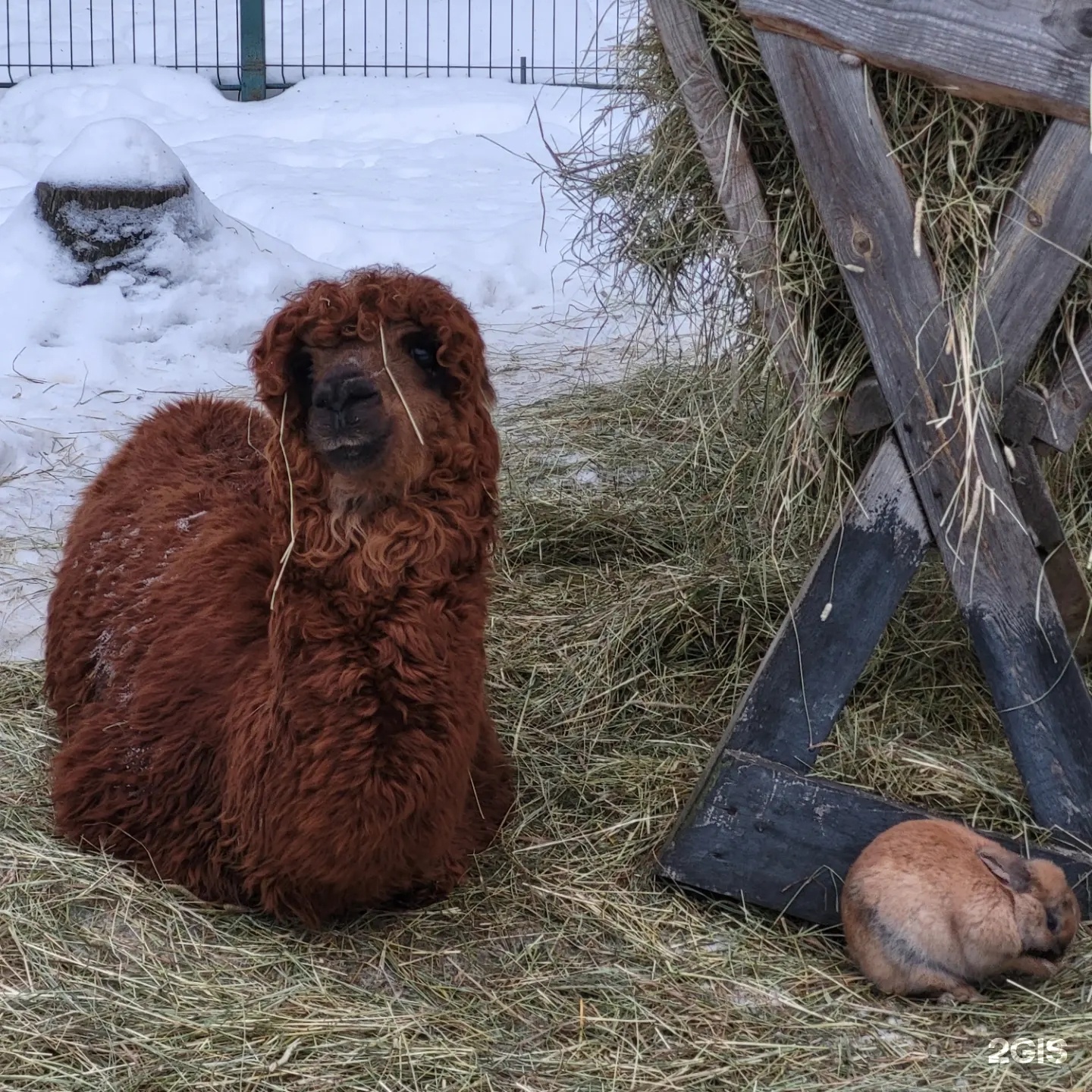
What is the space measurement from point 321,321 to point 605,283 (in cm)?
537

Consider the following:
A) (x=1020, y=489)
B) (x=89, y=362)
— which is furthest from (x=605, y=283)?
(x=1020, y=489)

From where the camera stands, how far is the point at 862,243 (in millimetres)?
3391

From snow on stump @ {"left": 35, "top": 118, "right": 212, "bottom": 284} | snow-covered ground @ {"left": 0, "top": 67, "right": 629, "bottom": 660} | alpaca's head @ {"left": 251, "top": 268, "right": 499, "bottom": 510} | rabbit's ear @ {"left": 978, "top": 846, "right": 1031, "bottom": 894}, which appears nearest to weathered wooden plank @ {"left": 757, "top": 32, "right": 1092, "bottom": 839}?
rabbit's ear @ {"left": 978, "top": 846, "right": 1031, "bottom": 894}

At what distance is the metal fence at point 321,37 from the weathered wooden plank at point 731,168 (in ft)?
33.5

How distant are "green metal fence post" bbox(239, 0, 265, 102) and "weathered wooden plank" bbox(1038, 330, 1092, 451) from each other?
10.7 metres

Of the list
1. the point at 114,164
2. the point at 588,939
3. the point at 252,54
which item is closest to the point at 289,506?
the point at 588,939

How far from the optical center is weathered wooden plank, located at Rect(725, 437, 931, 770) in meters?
3.55

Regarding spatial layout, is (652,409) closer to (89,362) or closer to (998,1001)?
(89,362)

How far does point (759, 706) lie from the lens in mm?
3721

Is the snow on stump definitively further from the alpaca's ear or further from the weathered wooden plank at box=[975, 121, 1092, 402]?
the weathered wooden plank at box=[975, 121, 1092, 402]

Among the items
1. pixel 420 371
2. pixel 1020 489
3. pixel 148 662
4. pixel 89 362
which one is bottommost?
pixel 89 362

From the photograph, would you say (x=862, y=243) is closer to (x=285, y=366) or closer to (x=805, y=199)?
(x=805, y=199)

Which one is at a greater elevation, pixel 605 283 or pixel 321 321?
pixel 321 321

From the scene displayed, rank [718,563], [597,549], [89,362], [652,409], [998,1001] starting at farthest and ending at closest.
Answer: [89,362]
[652,409]
[597,549]
[718,563]
[998,1001]
